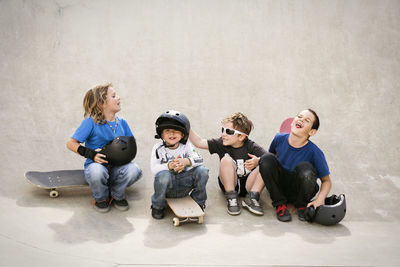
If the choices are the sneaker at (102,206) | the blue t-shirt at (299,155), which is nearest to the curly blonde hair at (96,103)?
the sneaker at (102,206)

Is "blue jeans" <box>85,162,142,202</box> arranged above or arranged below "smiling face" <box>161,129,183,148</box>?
below

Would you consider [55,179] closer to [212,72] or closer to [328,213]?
[328,213]

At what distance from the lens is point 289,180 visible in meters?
4.26

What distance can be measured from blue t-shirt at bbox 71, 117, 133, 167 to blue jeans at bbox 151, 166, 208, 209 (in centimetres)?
78

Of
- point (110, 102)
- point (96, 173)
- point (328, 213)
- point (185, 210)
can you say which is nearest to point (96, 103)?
point (110, 102)

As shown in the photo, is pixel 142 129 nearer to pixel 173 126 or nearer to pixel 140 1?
pixel 173 126

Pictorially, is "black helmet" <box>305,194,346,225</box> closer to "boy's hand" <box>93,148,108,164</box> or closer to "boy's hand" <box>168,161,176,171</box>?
"boy's hand" <box>168,161,176,171</box>

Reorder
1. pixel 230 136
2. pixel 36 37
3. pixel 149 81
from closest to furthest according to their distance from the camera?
pixel 230 136, pixel 149 81, pixel 36 37

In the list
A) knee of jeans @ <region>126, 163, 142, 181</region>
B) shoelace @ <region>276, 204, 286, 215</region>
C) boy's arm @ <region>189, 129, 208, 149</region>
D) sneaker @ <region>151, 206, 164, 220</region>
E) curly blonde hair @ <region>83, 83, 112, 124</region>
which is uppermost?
curly blonde hair @ <region>83, 83, 112, 124</region>

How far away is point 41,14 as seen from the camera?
7191 millimetres

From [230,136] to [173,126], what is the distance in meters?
0.77

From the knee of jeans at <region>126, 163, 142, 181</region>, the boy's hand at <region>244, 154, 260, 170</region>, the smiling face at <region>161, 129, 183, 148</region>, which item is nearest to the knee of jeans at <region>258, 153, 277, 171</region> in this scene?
the boy's hand at <region>244, 154, 260, 170</region>

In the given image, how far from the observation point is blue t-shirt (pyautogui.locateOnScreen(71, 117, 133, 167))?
4117mm

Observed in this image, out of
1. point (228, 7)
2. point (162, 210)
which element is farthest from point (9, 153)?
point (228, 7)
